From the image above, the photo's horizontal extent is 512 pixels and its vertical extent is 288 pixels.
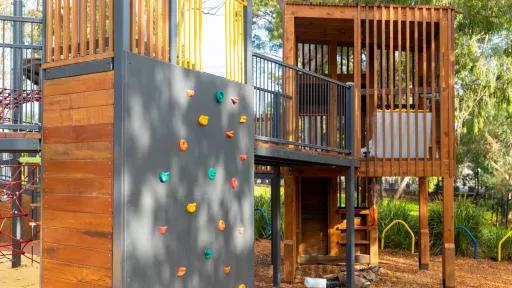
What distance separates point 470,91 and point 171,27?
16.1m

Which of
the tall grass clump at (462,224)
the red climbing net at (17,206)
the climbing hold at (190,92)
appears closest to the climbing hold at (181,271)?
the climbing hold at (190,92)

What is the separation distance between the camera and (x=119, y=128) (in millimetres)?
4070

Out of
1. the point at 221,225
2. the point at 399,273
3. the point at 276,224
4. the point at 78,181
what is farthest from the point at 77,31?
the point at 399,273

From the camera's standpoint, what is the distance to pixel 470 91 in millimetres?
18938

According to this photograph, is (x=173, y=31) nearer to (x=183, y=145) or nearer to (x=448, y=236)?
(x=183, y=145)

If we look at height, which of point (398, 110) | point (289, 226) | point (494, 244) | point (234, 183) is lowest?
point (494, 244)

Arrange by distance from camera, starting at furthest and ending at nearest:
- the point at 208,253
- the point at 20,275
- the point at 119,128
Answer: the point at 20,275, the point at 208,253, the point at 119,128

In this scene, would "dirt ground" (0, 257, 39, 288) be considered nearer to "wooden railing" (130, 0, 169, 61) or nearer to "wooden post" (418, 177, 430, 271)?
"wooden railing" (130, 0, 169, 61)

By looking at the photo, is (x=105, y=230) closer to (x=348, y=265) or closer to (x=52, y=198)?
(x=52, y=198)

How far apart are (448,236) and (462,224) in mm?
5409

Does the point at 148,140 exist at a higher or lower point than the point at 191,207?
higher

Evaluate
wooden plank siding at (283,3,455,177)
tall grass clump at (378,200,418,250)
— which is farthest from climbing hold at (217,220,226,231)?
tall grass clump at (378,200,418,250)

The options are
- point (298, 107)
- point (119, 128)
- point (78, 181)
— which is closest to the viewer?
point (119, 128)

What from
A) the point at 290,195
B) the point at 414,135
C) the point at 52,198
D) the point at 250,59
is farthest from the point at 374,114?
the point at 52,198
